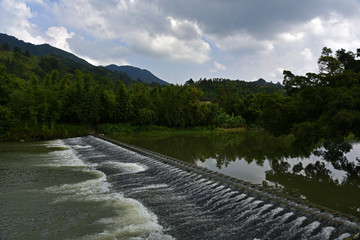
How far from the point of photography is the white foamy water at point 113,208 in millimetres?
4984

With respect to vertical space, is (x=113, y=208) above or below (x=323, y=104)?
below

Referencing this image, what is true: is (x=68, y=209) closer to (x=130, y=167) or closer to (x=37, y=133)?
(x=130, y=167)

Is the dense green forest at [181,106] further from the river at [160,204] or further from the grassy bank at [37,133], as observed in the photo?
the river at [160,204]

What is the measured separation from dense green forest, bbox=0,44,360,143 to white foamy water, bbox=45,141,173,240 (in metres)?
7.73

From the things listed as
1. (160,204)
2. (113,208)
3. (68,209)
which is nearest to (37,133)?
(68,209)

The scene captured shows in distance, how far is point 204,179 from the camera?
27.5ft

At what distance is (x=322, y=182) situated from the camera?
948 centimetres

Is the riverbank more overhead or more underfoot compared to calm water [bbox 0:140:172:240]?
more overhead

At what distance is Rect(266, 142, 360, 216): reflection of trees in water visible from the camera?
23.8 ft

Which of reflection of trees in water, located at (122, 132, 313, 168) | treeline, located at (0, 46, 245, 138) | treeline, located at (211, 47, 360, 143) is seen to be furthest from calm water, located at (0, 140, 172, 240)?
treeline, located at (0, 46, 245, 138)

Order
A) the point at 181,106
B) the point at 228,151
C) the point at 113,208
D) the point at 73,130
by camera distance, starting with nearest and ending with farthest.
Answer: the point at 113,208 → the point at 228,151 → the point at 73,130 → the point at 181,106

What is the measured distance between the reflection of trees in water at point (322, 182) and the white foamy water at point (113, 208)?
16.6ft

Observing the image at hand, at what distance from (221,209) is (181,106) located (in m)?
34.8

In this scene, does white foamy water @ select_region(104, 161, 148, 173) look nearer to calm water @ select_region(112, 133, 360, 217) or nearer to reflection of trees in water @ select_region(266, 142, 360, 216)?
calm water @ select_region(112, 133, 360, 217)
